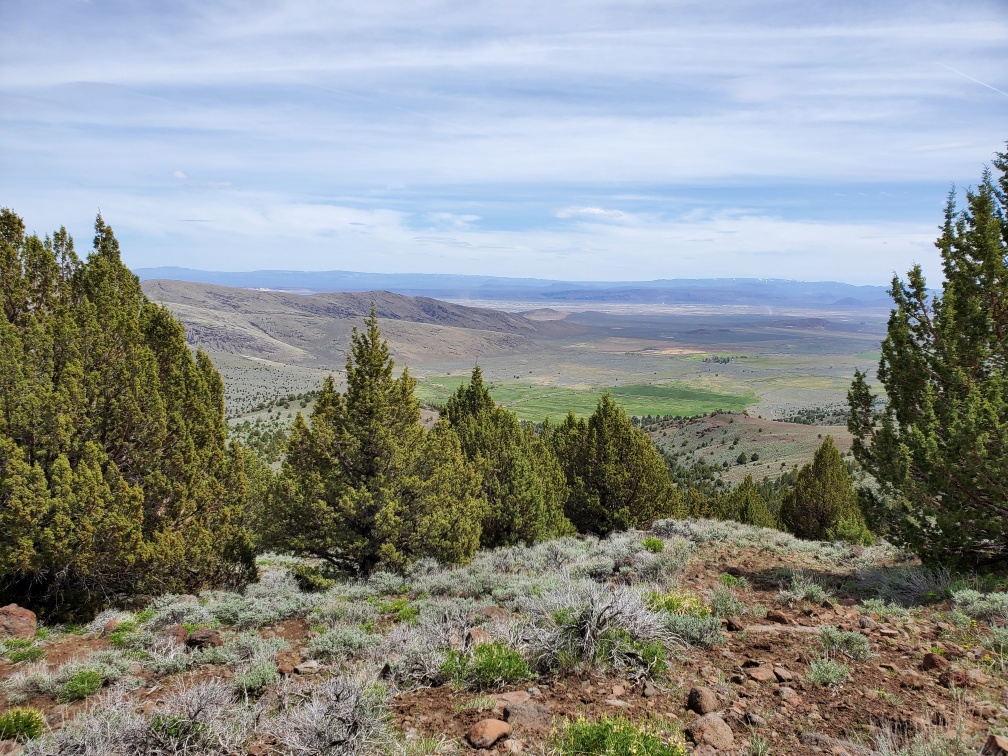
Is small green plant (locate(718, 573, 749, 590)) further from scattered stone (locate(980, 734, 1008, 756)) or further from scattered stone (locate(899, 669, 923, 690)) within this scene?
scattered stone (locate(980, 734, 1008, 756))

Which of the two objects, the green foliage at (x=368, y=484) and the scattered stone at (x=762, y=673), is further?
the green foliage at (x=368, y=484)

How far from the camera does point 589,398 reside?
5320 inches

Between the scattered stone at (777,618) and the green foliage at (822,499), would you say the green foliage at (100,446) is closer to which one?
the scattered stone at (777,618)

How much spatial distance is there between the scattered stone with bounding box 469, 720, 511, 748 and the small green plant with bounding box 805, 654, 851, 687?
9.83 ft

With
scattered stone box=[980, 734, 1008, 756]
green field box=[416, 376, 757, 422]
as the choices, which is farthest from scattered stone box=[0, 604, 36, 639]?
green field box=[416, 376, 757, 422]

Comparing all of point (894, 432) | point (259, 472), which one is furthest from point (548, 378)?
point (894, 432)

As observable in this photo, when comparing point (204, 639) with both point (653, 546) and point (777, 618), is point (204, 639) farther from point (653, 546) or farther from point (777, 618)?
point (653, 546)

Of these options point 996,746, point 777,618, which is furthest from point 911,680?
point 777,618

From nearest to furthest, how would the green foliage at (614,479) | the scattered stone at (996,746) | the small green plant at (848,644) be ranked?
1. the scattered stone at (996,746)
2. the small green plant at (848,644)
3. the green foliage at (614,479)

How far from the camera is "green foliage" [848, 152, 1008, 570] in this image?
26.9 ft

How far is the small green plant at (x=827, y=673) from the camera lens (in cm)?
523

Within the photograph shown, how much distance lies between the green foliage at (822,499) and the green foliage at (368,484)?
721 inches

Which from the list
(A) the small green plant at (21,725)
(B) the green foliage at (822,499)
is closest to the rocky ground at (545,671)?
(A) the small green plant at (21,725)

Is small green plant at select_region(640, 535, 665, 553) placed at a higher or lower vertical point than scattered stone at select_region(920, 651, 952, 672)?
lower
